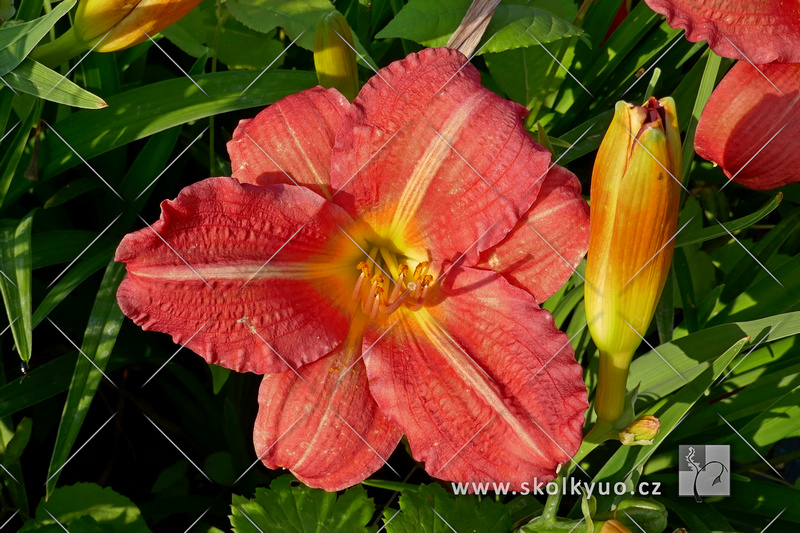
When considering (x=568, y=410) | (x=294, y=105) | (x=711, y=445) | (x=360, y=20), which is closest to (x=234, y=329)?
(x=294, y=105)

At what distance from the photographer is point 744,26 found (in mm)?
970

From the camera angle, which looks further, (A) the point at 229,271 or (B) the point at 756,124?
(B) the point at 756,124

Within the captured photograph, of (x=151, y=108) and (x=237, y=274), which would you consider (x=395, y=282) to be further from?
(x=151, y=108)

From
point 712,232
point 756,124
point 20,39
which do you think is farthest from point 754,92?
point 20,39

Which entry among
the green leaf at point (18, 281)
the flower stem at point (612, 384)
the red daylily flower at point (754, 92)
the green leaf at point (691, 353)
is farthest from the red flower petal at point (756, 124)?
the green leaf at point (18, 281)

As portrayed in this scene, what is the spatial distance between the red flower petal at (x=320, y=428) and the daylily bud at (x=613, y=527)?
0.29 meters

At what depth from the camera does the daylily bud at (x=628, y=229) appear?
80cm

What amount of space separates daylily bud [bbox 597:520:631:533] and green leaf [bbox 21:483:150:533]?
2.21 ft

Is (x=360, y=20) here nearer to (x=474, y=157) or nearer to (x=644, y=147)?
(x=474, y=157)

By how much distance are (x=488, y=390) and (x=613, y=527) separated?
0.74 feet

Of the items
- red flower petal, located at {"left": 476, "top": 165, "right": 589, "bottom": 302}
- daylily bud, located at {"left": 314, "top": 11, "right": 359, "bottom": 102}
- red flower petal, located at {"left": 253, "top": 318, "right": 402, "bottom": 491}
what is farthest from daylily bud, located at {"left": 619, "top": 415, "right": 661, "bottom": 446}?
daylily bud, located at {"left": 314, "top": 11, "right": 359, "bottom": 102}

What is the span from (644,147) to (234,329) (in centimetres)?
53

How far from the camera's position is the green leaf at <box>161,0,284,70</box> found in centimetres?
120

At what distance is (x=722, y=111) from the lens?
39.6 inches
